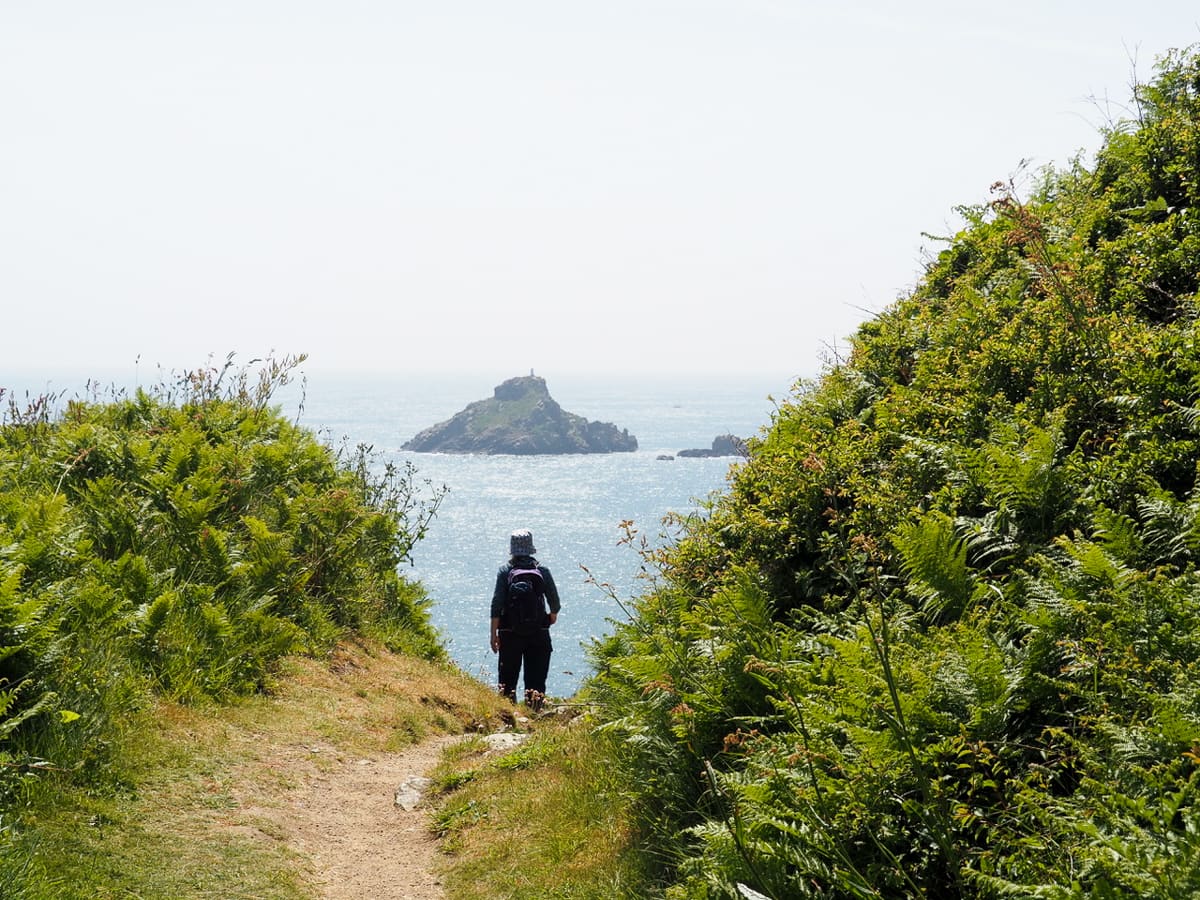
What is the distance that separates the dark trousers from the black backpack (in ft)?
0.45

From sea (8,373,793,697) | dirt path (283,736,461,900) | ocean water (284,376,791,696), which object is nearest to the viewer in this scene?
dirt path (283,736,461,900)

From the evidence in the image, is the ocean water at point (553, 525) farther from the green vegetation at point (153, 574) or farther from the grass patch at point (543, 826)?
the grass patch at point (543, 826)

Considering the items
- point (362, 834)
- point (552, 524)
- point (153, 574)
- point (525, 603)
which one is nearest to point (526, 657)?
point (525, 603)

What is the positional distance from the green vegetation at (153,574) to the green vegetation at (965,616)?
2.73m

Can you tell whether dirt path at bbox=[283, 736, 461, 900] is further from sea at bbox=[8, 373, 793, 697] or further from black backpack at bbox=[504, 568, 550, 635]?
sea at bbox=[8, 373, 793, 697]

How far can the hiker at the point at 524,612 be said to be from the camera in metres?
11.8

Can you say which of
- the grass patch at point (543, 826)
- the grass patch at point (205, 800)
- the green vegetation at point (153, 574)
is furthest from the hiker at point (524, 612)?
the grass patch at point (543, 826)

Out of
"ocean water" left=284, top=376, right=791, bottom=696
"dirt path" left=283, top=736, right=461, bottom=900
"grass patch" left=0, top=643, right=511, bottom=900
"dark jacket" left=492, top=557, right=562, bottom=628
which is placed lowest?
"ocean water" left=284, top=376, right=791, bottom=696

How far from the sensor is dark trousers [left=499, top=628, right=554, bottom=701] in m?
12.0

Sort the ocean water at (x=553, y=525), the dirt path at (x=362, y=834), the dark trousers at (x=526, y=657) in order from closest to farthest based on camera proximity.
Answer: the dirt path at (x=362, y=834)
the dark trousers at (x=526, y=657)
the ocean water at (x=553, y=525)

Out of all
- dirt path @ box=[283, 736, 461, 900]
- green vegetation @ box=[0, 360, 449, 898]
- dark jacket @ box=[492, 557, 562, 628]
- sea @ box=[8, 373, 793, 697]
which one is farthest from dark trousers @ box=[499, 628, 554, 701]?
sea @ box=[8, 373, 793, 697]

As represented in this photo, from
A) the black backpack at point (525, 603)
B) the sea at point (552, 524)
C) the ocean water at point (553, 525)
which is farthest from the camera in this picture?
the ocean water at point (553, 525)

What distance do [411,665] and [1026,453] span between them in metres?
8.96

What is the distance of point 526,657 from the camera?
12.3 metres
